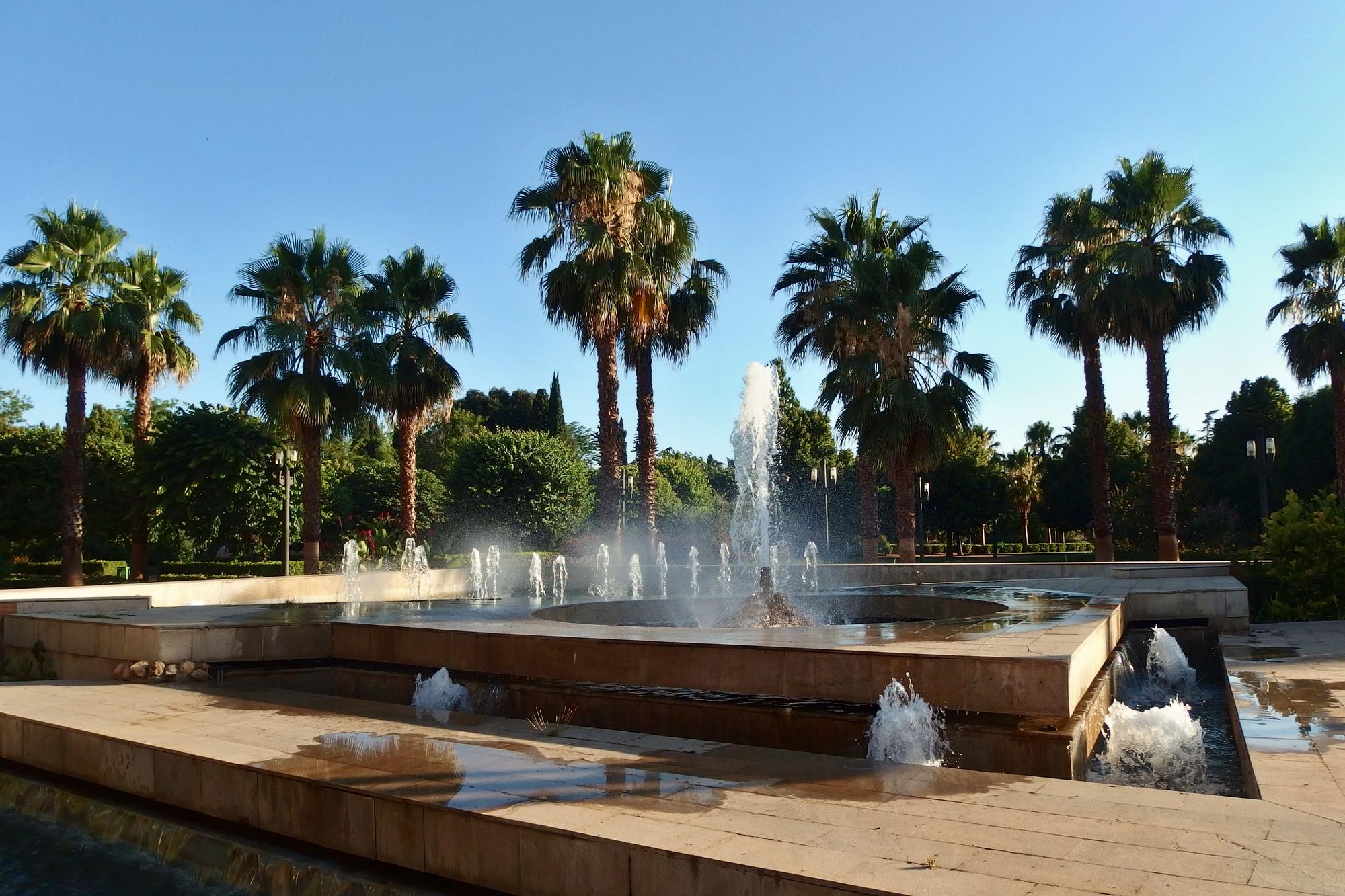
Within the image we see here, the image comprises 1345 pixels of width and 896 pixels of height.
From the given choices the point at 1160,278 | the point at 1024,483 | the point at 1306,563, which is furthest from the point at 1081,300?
the point at 1024,483

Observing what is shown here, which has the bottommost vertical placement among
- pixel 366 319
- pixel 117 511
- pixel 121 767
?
pixel 121 767

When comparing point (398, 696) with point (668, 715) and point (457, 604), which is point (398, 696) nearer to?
point (668, 715)

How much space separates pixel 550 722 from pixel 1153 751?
13.5ft

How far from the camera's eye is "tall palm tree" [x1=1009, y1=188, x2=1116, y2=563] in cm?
2016

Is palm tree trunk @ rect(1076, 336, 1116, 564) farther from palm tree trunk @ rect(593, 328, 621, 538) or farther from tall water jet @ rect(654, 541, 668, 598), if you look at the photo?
palm tree trunk @ rect(593, 328, 621, 538)

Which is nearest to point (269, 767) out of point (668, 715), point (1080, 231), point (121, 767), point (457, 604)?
point (121, 767)

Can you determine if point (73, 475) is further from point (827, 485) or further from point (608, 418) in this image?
point (827, 485)

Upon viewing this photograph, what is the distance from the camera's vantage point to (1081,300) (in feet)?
66.4

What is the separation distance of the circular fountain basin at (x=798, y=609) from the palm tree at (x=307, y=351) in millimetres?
11465

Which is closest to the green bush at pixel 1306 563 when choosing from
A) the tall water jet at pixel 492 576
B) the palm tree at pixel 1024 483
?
the tall water jet at pixel 492 576

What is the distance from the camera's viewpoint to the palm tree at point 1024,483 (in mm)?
48938

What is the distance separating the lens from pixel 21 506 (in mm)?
27734

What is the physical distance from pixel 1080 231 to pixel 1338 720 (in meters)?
16.7

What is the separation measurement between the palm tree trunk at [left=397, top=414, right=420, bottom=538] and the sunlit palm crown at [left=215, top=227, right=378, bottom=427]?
4.92 ft
